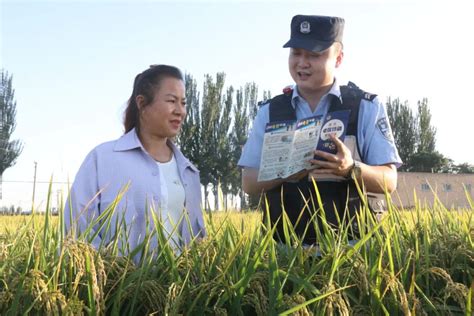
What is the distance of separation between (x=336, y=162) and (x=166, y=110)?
0.85 metres

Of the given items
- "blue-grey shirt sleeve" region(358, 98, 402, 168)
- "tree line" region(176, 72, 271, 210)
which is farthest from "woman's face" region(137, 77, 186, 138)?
"tree line" region(176, 72, 271, 210)

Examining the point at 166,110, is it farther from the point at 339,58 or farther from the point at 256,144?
the point at 339,58

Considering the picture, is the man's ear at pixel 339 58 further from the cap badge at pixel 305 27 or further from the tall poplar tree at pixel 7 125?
the tall poplar tree at pixel 7 125

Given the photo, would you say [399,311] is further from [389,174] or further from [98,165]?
[98,165]

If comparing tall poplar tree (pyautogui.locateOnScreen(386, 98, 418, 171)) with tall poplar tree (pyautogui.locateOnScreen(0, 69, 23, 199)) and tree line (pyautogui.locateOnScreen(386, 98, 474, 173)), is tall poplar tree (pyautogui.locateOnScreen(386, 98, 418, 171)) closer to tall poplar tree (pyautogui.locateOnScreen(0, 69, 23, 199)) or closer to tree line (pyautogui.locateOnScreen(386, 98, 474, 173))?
tree line (pyautogui.locateOnScreen(386, 98, 474, 173))

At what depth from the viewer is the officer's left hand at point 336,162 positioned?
183cm

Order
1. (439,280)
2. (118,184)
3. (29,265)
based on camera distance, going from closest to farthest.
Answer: (29,265), (439,280), (118,184)

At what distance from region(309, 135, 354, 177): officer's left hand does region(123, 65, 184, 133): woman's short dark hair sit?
865mm

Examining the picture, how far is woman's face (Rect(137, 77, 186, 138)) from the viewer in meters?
2.41

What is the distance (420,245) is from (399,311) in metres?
0.34

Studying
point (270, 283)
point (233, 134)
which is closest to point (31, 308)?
point (270, 283)

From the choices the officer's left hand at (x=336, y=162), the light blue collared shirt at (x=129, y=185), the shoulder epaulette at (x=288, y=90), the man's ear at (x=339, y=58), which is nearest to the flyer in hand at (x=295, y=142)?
the officer's left hand at (x=336, y=162)

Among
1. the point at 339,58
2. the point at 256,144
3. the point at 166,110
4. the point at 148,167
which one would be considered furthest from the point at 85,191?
the point at 339,58

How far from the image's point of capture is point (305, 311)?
135cm
